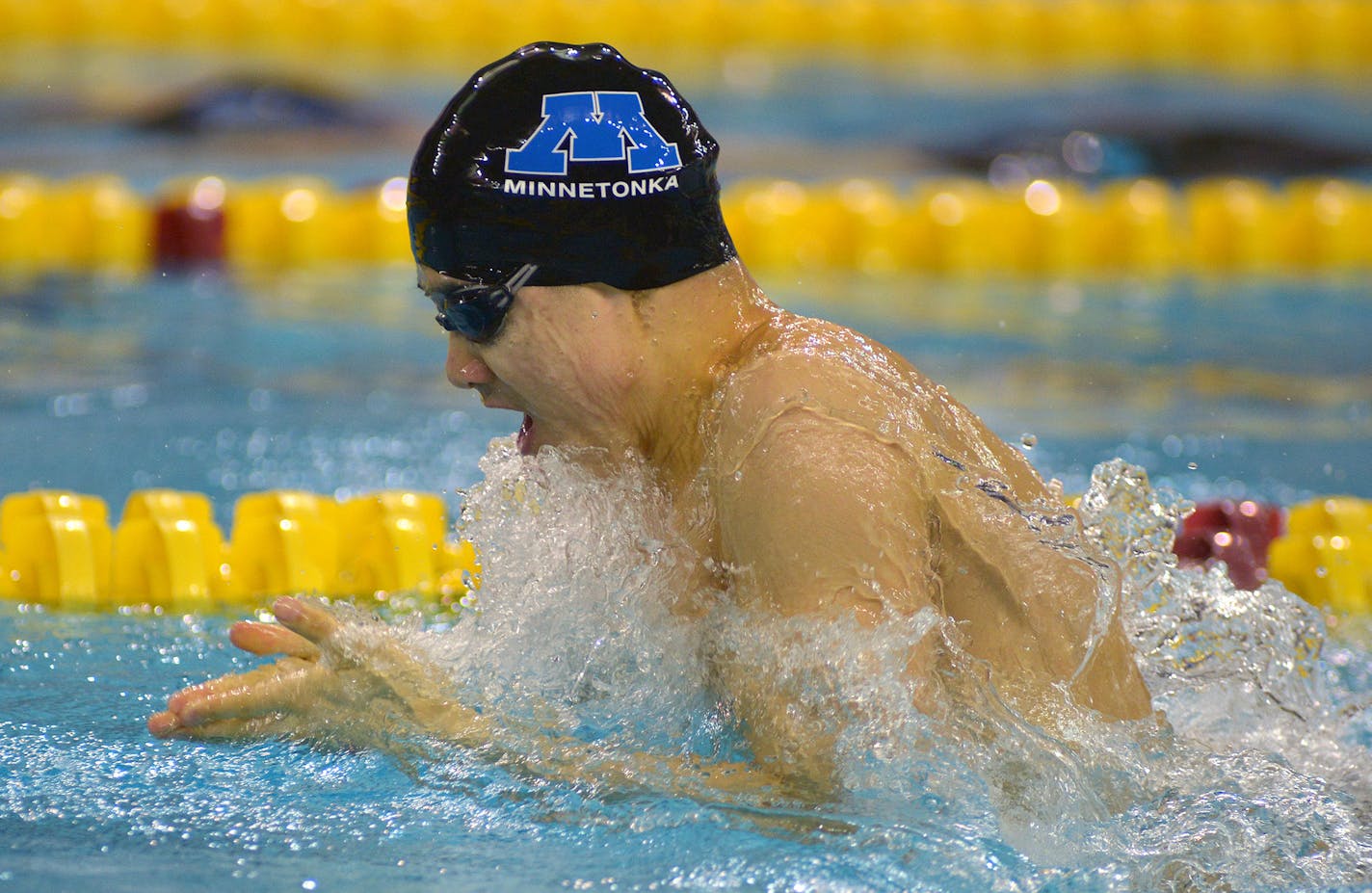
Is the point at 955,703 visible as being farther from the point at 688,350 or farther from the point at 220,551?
the point at 220,551

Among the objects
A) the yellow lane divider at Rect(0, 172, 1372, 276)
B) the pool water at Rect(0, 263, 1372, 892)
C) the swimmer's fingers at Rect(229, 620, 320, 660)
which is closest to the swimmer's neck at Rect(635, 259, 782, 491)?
the pool water at Rect(0, 263, 1372, 892)

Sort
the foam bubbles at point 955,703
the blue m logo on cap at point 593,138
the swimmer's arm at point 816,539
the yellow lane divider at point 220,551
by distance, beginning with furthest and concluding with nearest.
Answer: the yellow lane divider at point 220,551 < the blue m logo on cap at point 593,138 < the foam bubbles at point 955,703 < the swimmer's arm at point 816,539

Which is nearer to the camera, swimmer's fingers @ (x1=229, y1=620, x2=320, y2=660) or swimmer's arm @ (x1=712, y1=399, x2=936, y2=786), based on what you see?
swimmer's arm @ (x1=712, y1=399, x2=936, y2=786)

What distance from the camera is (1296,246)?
6.50m

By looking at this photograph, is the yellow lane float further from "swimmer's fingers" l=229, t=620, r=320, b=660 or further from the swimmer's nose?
"swimmer's fingers" l=229, t=620, r=320, b=660

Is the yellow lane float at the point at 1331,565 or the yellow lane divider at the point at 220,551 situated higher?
the yellow lane divider at the point at 220,551

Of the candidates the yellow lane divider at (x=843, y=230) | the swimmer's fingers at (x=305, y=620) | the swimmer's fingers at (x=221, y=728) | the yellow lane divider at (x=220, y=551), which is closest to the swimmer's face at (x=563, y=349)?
the swimmer's fingers at (x=305, y=620)

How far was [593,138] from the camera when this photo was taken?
5.94 ft

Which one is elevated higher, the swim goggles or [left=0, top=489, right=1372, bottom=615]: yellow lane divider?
the swim goggles

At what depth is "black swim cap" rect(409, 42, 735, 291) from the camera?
1800 mm

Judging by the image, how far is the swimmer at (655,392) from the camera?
1.73 m

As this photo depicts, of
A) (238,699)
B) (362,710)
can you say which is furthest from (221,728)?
(362,710)

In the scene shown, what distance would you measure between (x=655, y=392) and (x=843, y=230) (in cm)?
473

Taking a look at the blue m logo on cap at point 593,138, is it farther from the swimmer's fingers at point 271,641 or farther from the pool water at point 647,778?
the swimmer's fingers at point 271,641
